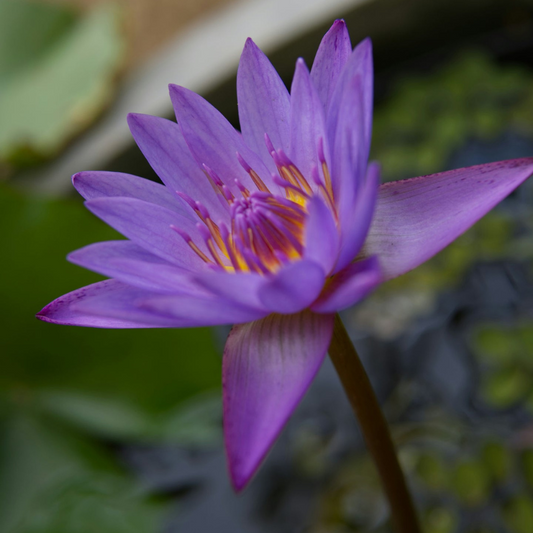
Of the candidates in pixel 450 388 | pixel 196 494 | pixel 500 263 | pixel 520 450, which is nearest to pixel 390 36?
pixel 500 263

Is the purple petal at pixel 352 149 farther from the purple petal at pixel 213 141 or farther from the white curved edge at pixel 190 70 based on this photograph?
the white curved edge at pixel 190 70

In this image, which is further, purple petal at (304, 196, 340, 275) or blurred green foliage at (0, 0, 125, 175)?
blurred green foliage at (0, 0, 125, 175)

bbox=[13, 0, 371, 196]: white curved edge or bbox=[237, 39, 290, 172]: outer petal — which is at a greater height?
bbox=[237, 39, 290, 172]: outer petal

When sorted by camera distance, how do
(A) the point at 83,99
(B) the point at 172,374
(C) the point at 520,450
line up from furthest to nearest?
(A) the point at 83,99 < (B) the point at 172,374 < (C) the point at 520,450

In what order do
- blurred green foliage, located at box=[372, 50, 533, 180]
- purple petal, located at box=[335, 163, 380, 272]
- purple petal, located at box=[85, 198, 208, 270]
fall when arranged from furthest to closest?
blurred green foliage, located at box=[372, 50, 533, 180], purple petal, located at box=[85, 198, 208, 270], purple petal, located at box=[335, 163, 380, 272]

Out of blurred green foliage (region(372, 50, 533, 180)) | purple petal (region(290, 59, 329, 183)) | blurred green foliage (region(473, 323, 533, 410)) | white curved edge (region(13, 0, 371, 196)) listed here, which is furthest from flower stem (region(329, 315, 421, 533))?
white curved edge (region(13, 0, 371, 196))

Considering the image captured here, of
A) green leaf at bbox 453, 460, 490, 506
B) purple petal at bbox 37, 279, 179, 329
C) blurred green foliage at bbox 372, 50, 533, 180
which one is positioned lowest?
green leaf at bbox 453, 460, 490, 506

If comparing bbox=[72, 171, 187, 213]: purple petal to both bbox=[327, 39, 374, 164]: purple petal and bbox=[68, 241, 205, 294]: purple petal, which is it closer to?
bbox=[68, 241, 205, 294]: purple petal

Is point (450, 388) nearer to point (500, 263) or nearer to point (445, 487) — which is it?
point (445, 487)

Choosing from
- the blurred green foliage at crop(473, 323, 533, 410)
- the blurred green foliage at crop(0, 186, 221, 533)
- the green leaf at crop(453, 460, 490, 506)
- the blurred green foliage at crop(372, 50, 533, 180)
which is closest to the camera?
the green leaf at crop(453, 460, 490, 506)
